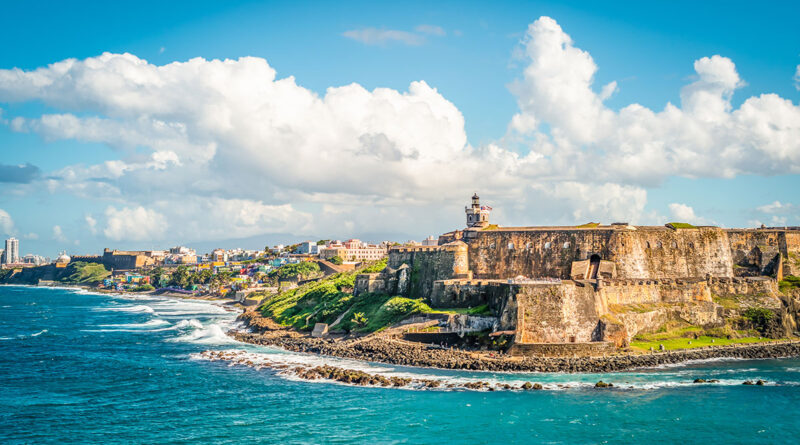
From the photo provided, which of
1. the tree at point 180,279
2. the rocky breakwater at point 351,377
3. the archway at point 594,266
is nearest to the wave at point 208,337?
the rocky breakwater at point 351,377

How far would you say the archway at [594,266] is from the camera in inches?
2376

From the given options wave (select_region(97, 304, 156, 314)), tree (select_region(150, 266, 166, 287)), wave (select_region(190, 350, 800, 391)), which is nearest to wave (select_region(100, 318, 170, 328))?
wave (select_region(97, 304, 156, 314))

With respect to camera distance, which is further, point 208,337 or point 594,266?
point 208,337

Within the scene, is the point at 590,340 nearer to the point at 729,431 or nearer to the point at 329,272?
the point at 729,431

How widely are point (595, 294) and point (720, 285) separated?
17118 mm

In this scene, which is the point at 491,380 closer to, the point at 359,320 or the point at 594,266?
the point at 594,266

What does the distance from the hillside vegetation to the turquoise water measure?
953 centimetres

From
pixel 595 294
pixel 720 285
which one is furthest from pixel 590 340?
pixel 720 285

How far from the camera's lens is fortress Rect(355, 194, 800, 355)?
5159cm

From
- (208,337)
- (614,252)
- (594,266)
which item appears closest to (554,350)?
(594,266)

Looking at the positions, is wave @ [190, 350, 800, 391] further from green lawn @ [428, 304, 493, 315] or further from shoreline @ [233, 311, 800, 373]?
green lawn @ [428, 304, 493, 315]

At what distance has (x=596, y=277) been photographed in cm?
5953

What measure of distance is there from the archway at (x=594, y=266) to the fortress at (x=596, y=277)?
0.34 feet

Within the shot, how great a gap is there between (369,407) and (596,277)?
29.2 metres
